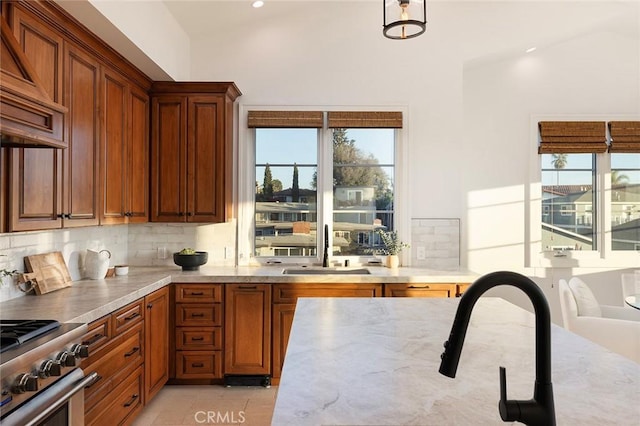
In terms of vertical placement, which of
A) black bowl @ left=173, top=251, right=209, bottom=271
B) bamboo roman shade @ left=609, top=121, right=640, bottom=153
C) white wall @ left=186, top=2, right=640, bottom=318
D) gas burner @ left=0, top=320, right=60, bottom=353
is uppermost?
white wall @ left=186, top=2, right=640, bottom=318

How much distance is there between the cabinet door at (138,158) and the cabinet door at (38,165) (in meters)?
0.96

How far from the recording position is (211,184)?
390 cm

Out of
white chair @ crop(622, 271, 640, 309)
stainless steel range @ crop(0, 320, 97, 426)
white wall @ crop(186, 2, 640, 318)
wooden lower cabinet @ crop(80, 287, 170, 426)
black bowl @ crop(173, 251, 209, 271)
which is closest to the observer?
stainless steel range @ crop(0, 320, 97, 426)

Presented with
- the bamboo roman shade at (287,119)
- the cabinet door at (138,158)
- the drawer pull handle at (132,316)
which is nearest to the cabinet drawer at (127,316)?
the drawer pull handle at (132,316)

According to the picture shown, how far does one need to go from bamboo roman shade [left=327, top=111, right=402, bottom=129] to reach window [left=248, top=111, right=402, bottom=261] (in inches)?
5.1

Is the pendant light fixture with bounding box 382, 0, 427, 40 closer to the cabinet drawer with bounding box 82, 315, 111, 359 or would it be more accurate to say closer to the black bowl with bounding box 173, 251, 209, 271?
the cabinet drawer with bounding box 82, 315, 111, 359

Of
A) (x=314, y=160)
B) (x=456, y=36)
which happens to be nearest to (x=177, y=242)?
(x=314, y=160)

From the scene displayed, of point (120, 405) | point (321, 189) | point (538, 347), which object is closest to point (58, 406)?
point (120, 405)

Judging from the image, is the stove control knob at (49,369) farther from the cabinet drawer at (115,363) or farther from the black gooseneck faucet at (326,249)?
the black gooseneck faucet at (326,249)

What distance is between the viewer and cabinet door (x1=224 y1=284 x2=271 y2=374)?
11.9ft

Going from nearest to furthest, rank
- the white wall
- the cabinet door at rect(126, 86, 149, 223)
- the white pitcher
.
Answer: the white pitcher < the cabinet door at rect(126, 86, 149, 223) < the white wall

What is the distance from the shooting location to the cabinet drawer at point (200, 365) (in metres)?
3.60

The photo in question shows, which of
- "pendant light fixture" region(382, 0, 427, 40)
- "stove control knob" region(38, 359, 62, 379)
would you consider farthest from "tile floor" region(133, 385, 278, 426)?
"pendant light fixture" region(382, 0, 427, 40)

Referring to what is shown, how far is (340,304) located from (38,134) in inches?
63.3
